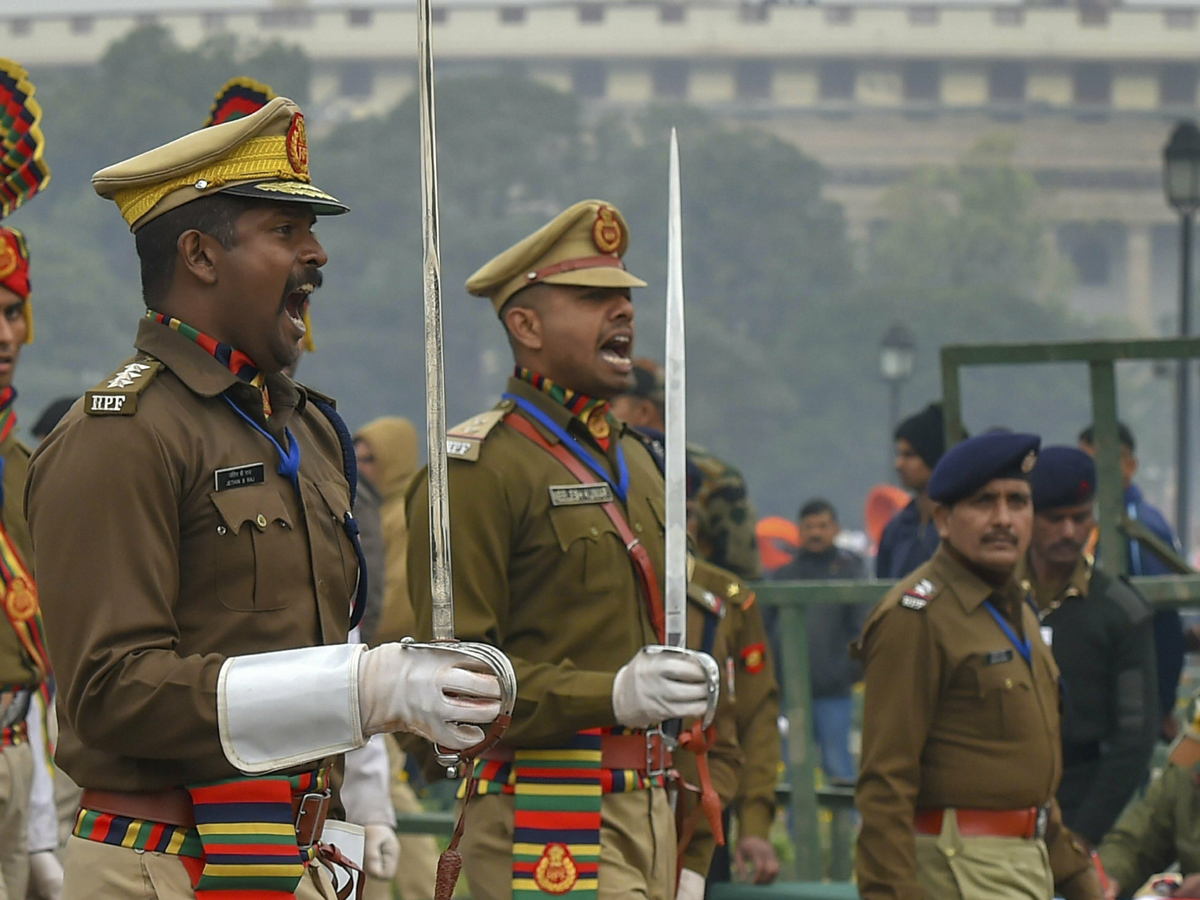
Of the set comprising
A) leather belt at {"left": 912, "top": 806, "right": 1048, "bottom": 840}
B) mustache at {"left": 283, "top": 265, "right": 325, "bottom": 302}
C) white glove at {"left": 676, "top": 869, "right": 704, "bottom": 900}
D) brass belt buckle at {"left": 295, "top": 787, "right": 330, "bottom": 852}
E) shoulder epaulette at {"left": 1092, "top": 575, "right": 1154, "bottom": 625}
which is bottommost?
white glove at {"left": 676, "top": 869, "right": 704, "bottom": 900}

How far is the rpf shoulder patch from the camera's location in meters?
5.76

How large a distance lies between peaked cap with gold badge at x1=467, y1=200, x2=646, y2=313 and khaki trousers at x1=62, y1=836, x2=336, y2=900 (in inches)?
83.7

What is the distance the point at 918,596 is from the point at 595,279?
1226 millimetres

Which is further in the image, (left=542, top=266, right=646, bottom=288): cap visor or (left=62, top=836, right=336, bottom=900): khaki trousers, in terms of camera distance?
(left=542, top=266, right=646, bottom=288): cap visor

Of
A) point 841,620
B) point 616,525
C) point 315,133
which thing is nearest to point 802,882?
point 616,525

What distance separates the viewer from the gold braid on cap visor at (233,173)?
3570mm

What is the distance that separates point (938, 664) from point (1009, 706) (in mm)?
209

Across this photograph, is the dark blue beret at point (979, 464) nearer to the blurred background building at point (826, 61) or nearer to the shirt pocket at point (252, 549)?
the shirt pocket at point (252, 549)

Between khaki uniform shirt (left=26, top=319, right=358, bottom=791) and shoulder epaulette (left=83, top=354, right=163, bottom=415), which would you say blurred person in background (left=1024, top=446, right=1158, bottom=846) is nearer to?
khaki uniform shirt (left=26, top=319, right=358, bottom=791)

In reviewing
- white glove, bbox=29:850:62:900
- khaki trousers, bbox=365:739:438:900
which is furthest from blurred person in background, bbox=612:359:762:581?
white glove, bbox=29:850:62:900

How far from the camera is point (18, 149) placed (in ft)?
18.7

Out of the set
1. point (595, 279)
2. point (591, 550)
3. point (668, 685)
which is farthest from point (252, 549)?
point (595, 279)

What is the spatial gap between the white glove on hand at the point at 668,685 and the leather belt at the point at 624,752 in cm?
58

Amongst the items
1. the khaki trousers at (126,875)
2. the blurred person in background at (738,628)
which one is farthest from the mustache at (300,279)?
the blurred person in background at (738,628)
